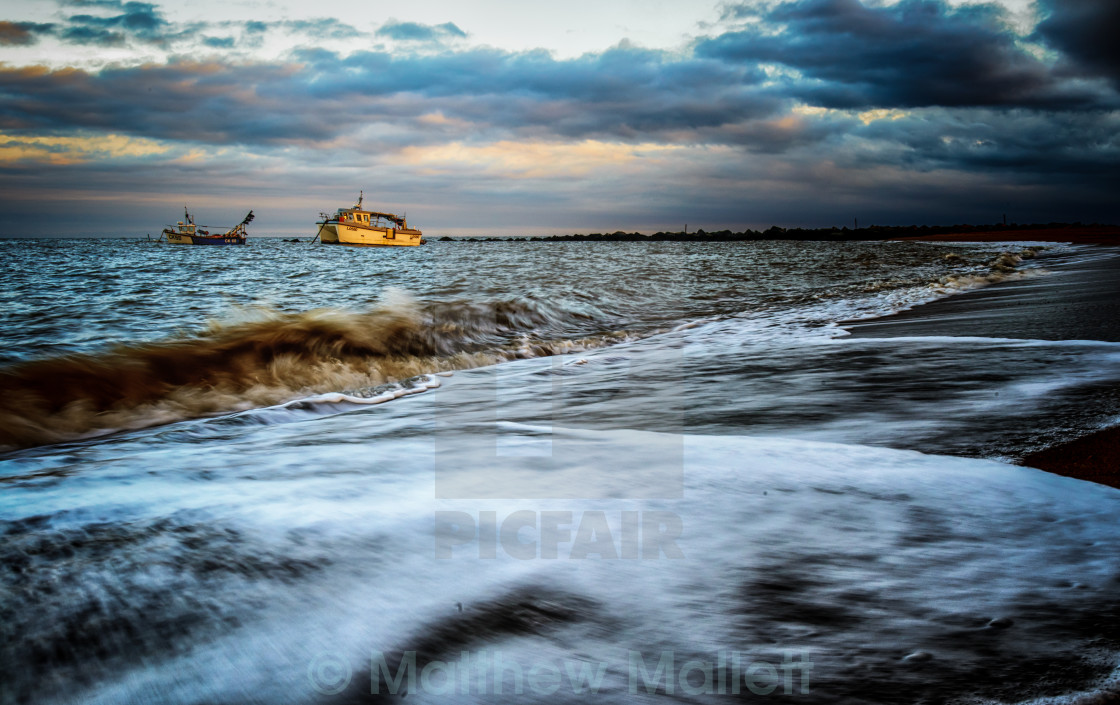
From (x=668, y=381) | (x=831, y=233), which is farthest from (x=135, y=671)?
(x=831, y=233)

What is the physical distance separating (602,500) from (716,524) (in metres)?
0.38

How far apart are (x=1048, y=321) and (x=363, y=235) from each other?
70588 millimetres

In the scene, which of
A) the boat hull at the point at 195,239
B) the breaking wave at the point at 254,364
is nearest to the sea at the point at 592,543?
the breaking wave at the point at 254,364

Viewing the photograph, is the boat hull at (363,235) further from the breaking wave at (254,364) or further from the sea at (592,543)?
the sea at (592,543)

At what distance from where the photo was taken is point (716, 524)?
5.32 feet

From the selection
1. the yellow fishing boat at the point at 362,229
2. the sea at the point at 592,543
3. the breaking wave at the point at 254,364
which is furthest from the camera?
the yellow fishing boat at the point at 362,229

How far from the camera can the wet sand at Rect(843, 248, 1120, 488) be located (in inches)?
72.3

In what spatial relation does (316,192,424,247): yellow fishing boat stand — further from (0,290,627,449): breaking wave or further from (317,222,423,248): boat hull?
(0,290,627,449): breaking wave

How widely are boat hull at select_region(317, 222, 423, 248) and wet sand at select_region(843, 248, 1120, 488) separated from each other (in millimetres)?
67566

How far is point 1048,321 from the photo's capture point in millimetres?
4512

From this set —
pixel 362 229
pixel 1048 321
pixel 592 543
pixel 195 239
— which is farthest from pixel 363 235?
pixel 592 543

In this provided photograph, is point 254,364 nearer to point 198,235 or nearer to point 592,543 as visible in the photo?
point 592,543

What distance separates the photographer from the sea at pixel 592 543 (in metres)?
1.05

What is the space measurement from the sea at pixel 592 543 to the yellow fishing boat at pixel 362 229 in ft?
222
